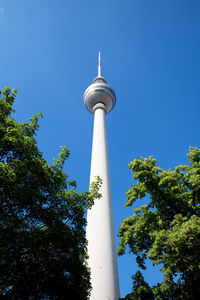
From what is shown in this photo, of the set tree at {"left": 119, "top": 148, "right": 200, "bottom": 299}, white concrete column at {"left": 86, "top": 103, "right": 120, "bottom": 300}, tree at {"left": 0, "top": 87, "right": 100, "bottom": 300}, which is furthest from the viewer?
white concrete column at {"left": 86, "top": 103, "right": 120, "bottom": 300}

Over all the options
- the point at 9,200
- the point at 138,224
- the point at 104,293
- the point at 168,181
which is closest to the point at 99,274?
the point at 104,293

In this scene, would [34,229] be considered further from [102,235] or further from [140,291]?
[102,235]

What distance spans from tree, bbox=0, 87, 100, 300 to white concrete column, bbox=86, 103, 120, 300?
778 cm

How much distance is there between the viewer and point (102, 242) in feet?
68.0

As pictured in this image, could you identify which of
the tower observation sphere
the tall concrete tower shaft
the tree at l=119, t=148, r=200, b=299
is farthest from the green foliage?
the tower observation sphere

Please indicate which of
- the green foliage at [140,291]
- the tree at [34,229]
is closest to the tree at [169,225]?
the green foliage at [140,291]

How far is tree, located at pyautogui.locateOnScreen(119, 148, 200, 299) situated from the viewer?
41.6ft

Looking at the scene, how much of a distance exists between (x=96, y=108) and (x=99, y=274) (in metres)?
27.5

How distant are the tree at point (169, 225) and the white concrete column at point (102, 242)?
82.4 inches

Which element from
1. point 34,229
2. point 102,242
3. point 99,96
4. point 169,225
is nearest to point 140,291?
point 169,225

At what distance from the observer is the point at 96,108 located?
1576 inches

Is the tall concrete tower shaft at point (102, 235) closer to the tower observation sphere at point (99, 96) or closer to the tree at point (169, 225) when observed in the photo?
the tree at point (169, 225)

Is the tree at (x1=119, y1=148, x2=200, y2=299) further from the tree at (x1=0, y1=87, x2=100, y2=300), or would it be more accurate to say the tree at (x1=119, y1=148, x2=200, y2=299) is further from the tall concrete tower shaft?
the tree at (x1=0, y1=87, x2=100, y2=300)

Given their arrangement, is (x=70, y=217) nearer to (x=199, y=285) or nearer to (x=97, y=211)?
(x=199, y=285)
